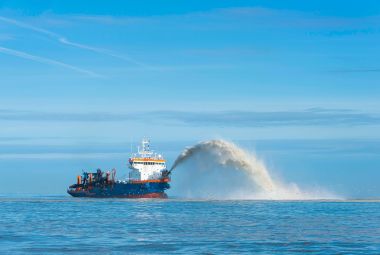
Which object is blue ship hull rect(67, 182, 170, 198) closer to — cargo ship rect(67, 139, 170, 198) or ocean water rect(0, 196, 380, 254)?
cargo ship rect(67, 139, 170, 198)

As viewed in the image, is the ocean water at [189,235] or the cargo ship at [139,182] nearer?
the ocean water at [189,235]

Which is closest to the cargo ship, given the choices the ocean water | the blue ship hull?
the blue ship hull

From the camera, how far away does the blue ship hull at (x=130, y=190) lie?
140 metres

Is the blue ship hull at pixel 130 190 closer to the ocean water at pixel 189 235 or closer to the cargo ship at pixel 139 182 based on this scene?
the cargo ship at pixel 139 182

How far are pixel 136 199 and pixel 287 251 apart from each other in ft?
314

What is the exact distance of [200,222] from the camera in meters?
70.6

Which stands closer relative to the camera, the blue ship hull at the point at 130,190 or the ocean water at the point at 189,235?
the ocean water at the point at 189,235

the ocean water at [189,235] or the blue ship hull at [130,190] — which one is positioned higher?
the blue ship hull at [130,190]

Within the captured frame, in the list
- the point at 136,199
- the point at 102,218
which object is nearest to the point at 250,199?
the point at 136,199

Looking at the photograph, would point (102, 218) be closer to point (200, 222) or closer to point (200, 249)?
point (200, 222)

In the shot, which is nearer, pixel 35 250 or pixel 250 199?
pixel 35 250

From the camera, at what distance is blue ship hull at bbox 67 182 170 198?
13975 centimetres

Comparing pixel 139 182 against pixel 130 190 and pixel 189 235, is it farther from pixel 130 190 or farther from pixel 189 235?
pixel 189 235

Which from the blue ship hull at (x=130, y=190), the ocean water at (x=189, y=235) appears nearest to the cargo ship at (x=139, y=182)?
the blue ship hull at (x=130, y=190)
